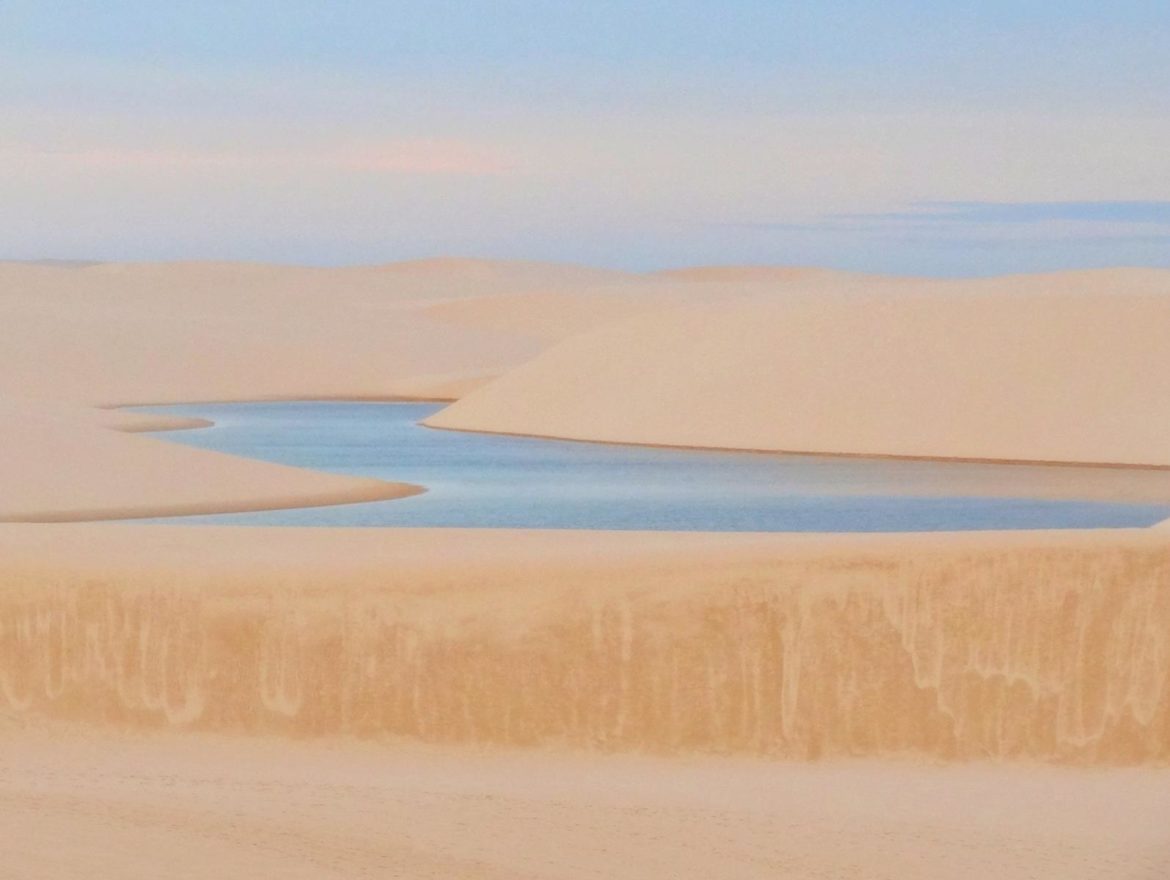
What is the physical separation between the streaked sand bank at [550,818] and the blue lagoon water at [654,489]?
8868 millimetres

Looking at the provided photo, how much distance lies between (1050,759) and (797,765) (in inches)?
58.1

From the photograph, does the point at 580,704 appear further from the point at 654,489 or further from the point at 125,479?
the point at 654,489

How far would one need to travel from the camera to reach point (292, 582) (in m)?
11.0

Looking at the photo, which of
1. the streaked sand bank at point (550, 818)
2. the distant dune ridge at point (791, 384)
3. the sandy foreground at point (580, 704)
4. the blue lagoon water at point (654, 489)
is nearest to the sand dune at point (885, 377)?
the distant dune ridge at point (791, 384)

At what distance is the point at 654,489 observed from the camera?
23.9 metres

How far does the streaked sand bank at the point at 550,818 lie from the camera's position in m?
7.38

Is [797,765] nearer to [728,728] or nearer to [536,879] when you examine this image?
[728,728]

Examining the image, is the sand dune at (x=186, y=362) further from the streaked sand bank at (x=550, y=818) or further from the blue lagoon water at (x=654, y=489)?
the streaked sand bank at (x=550, y=818)

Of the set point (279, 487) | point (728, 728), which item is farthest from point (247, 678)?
point (279, 487)

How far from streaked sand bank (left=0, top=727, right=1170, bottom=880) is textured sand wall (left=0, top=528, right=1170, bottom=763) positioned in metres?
0.27

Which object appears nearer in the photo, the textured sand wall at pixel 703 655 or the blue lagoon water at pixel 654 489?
the textured sand wall at pixel 703 655

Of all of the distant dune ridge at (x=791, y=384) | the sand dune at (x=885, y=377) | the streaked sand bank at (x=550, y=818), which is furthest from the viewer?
the sand dune at (x=885, y=377)

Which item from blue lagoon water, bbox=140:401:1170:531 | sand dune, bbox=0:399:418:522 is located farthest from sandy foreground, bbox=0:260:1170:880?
sand dune, bbox=0:399:418:522

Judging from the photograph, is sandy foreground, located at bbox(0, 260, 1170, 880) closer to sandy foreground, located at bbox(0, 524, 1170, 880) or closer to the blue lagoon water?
sandy foreground, located at bbox(0, 524, 1170, 880)
